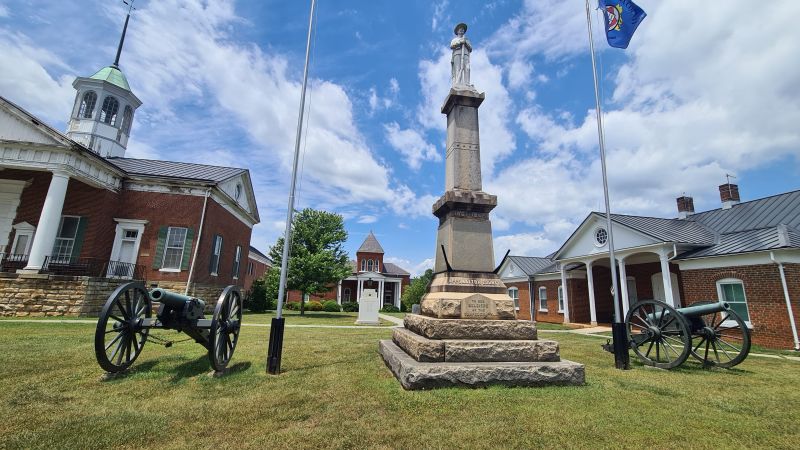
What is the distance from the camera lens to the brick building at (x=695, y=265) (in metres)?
10.9

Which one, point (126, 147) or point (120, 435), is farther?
point (126, 147)

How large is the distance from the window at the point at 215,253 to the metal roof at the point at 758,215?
2364 centimetres

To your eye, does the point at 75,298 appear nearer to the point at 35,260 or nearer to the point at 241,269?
the point at 35,260

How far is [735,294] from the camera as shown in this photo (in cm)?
1205

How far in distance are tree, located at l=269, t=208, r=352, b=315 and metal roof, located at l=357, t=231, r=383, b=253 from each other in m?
19.2

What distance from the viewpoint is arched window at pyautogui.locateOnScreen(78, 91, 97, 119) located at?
22.2m

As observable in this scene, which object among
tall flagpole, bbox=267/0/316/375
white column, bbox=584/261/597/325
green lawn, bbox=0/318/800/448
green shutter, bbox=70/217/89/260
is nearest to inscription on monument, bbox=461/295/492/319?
green lawn, bbox=0/318/800/448

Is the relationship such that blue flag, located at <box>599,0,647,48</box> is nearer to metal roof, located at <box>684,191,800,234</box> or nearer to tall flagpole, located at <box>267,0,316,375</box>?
tall flagpole, located at <box>267,0,316,375</box>

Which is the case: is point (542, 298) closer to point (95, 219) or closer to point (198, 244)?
point (198, 244)

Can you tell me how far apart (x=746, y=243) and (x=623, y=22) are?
9.48m

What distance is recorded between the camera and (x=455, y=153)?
6.34 meters

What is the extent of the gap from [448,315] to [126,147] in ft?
89.9

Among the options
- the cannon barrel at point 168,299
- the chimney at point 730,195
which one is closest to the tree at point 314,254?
the cannon barrel at point 168,299

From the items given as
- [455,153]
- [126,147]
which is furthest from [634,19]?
[126,147]
